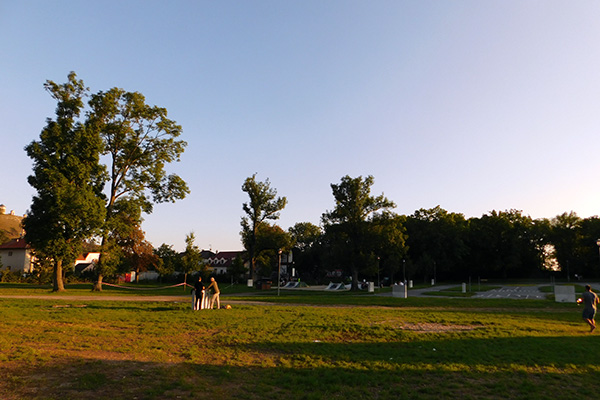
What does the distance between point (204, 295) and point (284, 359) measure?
1062cm

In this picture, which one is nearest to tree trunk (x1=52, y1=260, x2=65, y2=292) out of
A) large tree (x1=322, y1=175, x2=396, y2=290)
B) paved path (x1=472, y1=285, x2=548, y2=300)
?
large tree (x1=322, y1=175, x2=396, y2=290)

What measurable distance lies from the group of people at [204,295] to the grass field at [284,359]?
332 centimetres

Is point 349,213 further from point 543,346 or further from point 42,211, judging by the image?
point 543,346

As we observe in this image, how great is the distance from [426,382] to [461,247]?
84105 mm

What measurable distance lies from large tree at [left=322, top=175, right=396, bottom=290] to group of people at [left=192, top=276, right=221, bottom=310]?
27.7m

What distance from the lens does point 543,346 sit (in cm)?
1103

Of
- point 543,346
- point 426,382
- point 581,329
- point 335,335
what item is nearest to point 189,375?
point 426,382

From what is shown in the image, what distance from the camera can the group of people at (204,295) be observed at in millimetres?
17797

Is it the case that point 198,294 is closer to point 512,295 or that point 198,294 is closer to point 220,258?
point 512,295

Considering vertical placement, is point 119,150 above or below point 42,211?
above

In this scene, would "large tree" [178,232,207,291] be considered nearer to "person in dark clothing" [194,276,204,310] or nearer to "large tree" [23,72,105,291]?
"large tree" [23,72,105,291]

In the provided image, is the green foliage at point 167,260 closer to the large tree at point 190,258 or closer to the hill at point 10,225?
the large tree at point 190,258

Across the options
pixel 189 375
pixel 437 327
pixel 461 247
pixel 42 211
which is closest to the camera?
pixel 189 375

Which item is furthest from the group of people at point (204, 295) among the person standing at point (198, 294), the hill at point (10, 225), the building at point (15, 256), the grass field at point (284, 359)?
the hill at point (10, 225)
